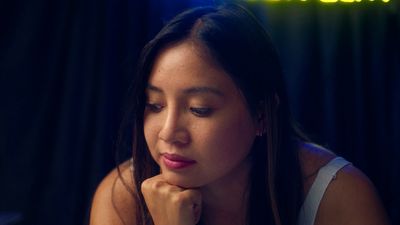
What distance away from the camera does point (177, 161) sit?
105cm

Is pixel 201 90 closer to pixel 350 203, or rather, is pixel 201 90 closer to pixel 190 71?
pixel 190 71

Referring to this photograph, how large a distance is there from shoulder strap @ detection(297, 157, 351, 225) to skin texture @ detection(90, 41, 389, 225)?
15 mm

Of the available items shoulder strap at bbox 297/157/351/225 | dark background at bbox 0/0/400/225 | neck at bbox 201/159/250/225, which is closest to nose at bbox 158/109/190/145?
neck at bbox 201/159/250/225

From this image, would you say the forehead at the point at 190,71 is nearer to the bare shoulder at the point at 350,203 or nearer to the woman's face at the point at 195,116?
the woman's face at the point at 195,116

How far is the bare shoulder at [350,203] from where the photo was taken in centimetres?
115

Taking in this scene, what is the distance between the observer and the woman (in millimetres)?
1029

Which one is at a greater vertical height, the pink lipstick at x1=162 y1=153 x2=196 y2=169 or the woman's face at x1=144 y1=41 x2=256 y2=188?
the woman's face at x1=144 y1=41 x2=256 y2=188

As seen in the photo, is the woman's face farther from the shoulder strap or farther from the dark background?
the dark background

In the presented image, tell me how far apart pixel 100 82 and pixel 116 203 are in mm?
737

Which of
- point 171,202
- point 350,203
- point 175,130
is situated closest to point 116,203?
point 171,202

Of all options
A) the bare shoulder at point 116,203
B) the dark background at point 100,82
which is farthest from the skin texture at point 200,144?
the dark background at point 100,82

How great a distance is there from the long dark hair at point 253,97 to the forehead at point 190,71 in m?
0.02

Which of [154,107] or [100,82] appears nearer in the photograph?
[154,107]

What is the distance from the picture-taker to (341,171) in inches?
48.0
